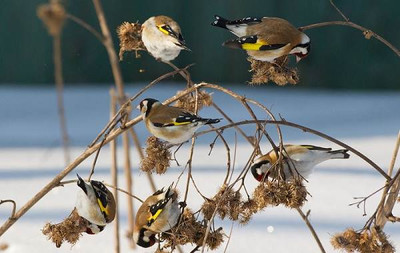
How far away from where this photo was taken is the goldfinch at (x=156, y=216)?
54.2 inches

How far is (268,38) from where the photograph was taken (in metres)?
1.40

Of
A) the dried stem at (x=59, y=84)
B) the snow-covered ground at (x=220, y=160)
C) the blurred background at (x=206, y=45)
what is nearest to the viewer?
the dried stem at (x=59, y=84)

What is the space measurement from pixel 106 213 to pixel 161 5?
3.96 m

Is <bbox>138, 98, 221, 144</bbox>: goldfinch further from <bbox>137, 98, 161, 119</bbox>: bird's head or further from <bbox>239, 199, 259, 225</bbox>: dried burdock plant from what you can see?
<bbox>239, 199, 259, 225</bbox>: dried burdock plant

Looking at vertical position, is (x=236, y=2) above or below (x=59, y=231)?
above

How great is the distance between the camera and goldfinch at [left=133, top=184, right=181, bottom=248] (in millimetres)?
1378

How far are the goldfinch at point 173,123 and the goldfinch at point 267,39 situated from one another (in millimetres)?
150

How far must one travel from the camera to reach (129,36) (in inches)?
60.3

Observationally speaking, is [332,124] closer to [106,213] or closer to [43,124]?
[43,124]

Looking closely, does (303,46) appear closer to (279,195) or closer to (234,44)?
(234,44)

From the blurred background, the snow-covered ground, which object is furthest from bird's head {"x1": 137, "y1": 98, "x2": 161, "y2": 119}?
the blurred background

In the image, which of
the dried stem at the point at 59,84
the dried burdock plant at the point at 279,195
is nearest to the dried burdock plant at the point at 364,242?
the dried burdock plant at the point at 279,195

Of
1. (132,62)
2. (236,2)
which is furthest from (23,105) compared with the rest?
(236,2)

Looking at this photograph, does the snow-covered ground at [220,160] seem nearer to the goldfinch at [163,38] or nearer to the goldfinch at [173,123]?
the goldfinch at [163,38]
